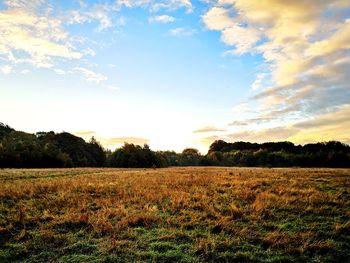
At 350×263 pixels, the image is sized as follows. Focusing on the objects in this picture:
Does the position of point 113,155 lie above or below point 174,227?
above

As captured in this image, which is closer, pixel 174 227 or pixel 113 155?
pixel 174 227

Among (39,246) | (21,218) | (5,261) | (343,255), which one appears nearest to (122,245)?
(39,246)

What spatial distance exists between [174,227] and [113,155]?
103 meters

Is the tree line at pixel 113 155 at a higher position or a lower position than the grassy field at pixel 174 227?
higher

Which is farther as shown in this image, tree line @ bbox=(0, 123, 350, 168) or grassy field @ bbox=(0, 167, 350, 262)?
tree line @ bbox=(0, 123, 350, 168)

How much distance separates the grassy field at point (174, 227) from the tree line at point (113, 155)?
62.3 m

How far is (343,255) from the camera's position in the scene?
10.5m

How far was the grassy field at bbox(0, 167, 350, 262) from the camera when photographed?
411 inches

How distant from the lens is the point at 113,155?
11388cm

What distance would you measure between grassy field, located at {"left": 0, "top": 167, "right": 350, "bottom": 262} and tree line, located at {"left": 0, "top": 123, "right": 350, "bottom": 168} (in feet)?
205

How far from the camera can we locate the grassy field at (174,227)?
411 inches

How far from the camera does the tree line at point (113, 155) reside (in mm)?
77938

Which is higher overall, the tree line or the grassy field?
the tree line

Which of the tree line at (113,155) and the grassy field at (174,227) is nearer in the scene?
the grassy field at (174,227)
